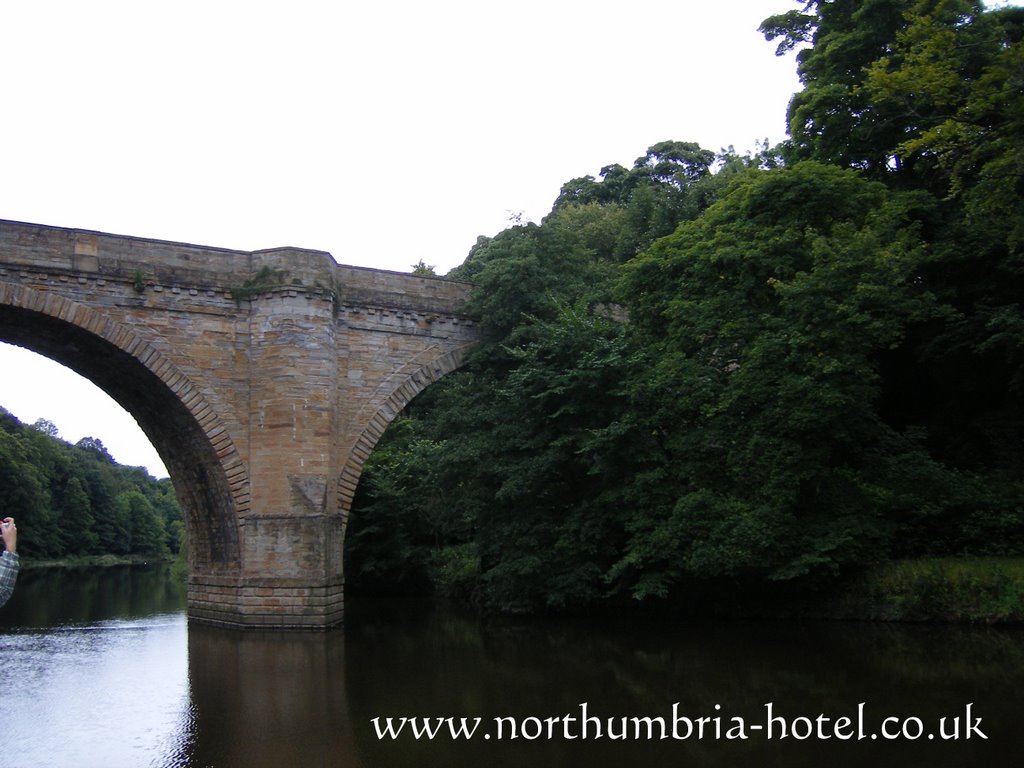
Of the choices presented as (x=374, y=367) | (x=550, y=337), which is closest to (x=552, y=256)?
(x=550, y=337)

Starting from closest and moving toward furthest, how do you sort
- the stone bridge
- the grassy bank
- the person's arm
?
the person's arm
the grassy bank
the stone bridge

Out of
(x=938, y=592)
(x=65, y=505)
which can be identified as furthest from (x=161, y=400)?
(x=65, y=505)

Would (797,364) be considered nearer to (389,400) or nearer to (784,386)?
(784,386)

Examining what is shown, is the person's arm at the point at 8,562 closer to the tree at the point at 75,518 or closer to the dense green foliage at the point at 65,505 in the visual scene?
the dense green foliage at the point at 65,505

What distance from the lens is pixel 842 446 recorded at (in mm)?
16500

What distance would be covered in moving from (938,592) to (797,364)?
4311 mm

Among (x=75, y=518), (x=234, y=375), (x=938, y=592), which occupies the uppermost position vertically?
(x=234, y=375)

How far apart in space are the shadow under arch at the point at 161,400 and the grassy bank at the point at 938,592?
432 inches

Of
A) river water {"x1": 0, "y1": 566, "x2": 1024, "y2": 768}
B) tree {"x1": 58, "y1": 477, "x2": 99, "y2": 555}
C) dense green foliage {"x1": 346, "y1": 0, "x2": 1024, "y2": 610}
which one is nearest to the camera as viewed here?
river water {"x1": 0, "y1": 566, "x2": 1024, "y2": 768}

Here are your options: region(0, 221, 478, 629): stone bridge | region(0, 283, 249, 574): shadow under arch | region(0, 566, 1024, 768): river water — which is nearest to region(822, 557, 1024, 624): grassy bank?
region(0, 566, 1024, 768): river water

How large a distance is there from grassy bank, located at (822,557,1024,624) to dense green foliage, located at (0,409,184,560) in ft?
141

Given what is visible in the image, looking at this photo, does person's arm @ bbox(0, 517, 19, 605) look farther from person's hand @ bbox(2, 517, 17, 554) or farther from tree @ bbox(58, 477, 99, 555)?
tree @ bbox(58, 477, 99, 555)

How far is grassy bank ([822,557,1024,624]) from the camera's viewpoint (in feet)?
48.0

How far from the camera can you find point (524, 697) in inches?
392
